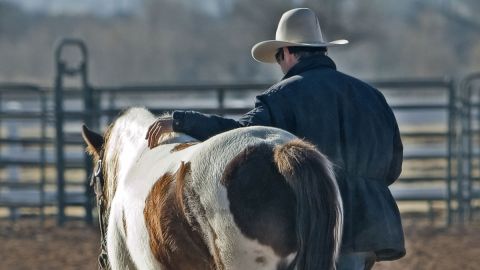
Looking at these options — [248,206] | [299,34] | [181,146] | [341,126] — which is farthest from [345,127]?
[248,206]

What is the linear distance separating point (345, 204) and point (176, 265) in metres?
0.84

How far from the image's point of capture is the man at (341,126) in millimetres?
4031

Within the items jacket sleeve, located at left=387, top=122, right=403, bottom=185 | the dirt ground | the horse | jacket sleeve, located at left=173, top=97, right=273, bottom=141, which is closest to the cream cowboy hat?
jacket sleeve, located at left=173, top=97, right=273, bottom=141

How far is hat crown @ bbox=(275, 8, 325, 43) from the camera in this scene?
4.24 meters

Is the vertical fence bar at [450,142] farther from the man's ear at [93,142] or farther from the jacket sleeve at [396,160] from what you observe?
the jacket sleeve at [396,160]

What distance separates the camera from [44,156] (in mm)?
11477

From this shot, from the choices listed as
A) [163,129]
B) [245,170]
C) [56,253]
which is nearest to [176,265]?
[245,170]

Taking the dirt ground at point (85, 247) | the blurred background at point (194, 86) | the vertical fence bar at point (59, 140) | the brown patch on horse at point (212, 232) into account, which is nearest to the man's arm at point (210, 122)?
the brown patch on horse at point (212, 232)

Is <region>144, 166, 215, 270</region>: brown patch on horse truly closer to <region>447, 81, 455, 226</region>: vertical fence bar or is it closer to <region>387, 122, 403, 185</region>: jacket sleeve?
<region>387, 122, 403, 185</region>: jacket sleeve

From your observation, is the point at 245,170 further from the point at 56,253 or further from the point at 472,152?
the point at 472,152

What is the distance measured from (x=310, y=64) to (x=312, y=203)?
3.64 feet

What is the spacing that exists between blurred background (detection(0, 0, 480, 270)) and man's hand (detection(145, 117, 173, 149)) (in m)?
4.67

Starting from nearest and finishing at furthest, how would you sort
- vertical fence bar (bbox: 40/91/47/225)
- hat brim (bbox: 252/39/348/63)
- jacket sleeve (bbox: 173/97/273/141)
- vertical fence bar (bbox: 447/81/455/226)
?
jacket sleeve (bbox: 173/97/273/141)
hat brim (bbox: 252/39/348/63)
vertical fence bar (bbox: 447/81/455/226)
vertical fence bar (bbox: 40/91/47/225)

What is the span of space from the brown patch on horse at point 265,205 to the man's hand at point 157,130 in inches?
35.1
